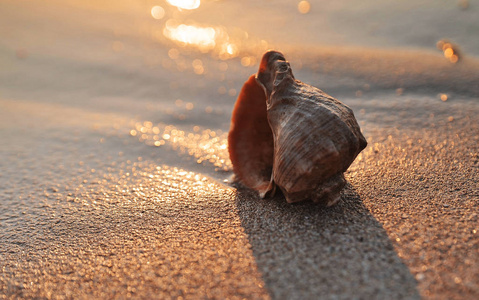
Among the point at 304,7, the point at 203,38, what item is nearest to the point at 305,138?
the point at 203,38

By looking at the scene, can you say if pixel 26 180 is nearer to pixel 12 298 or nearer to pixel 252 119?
pixel 12 298

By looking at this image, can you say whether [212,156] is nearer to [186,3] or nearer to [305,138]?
[305,138]

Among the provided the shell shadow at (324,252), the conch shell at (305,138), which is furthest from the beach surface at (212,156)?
the conch shell at (305,138)

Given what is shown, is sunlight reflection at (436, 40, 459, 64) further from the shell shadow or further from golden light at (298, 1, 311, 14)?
Result: the shell shadow

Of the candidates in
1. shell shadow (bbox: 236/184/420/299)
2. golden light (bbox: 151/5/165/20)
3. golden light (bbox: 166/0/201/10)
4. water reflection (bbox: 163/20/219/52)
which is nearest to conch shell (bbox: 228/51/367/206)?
shell shadow (bbox: 236/184/420/299)

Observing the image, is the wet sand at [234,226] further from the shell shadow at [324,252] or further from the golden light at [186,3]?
the golden light at [186,3]

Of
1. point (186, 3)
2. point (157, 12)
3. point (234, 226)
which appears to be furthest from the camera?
point (186, 3)

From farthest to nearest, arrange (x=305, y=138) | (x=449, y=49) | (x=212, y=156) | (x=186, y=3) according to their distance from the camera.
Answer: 1. (x=186, y=3)
2. (x=449, y=49)
3. (x=212, y=156)
4. (x=305, y=138)
